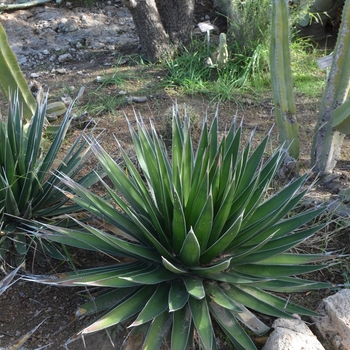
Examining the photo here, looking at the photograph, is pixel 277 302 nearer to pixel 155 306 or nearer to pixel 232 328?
pixel 232 328

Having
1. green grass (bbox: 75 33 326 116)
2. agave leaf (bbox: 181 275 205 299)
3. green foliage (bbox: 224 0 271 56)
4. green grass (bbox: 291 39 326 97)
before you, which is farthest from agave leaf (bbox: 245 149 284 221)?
green foliage (bbox: 224 0 271 56)

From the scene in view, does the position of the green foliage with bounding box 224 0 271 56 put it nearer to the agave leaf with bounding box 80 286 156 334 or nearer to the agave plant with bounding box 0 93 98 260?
the agave plant with bounding box 0 93 98 260

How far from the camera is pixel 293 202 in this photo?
86.4 inches

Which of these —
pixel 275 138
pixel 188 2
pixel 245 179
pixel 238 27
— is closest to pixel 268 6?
Answer: pixel 238 27

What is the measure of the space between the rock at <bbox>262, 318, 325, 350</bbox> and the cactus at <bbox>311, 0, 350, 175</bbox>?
1377mm

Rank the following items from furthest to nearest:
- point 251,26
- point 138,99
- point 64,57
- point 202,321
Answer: point 64,57 → point 251,26 → point 138,99 → point 202,321

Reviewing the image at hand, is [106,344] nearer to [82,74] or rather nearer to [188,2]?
[82,74]

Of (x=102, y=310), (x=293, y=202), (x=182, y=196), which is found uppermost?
(x=182, y=196)

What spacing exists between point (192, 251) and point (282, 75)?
1.57m

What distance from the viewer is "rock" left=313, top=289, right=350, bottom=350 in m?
2.05

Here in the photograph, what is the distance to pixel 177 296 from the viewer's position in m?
1.93

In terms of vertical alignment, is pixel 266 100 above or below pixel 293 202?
below

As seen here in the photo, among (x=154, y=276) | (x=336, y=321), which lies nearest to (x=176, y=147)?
(x=154, y=276)

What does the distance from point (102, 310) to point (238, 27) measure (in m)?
3.47
